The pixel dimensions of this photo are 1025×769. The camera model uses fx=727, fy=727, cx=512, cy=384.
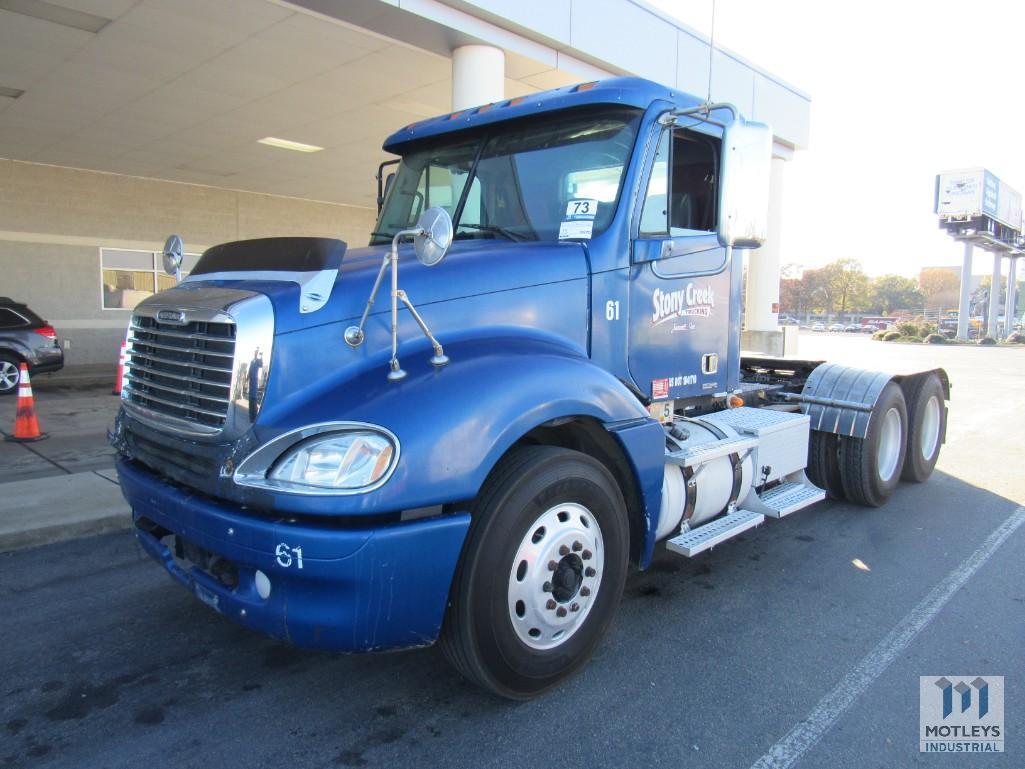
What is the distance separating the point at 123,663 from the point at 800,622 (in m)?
3.53

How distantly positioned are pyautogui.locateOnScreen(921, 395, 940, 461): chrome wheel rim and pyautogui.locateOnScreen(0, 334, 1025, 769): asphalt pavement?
241 cm

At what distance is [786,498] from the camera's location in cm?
517

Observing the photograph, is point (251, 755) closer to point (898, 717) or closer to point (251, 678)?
point (251, 678)

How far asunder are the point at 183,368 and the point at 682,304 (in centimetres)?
277

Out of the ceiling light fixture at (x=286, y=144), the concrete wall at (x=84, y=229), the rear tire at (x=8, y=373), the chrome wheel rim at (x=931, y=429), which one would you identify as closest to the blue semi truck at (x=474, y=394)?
the chrome wheel rim at (x=931, y=429)

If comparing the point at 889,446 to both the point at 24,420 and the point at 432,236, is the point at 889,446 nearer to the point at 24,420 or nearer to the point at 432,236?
the point at 432,236

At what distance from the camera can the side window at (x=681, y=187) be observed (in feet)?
13.1

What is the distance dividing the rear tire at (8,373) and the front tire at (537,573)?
42.9 ft

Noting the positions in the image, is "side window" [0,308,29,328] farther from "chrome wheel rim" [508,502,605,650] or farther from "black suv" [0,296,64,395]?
"chrome wheel rim" [508,502,605,650]

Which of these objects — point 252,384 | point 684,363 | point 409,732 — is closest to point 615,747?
point 409,732

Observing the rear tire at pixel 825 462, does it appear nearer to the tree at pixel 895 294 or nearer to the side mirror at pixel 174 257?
the side mirror at pixel 174 257

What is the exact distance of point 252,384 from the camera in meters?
2.77

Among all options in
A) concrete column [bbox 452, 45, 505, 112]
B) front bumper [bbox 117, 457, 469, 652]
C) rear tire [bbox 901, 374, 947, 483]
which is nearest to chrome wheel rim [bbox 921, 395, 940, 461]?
rear tire [bbox 901, 374, 947, 483]

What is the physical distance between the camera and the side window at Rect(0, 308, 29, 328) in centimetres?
1291
